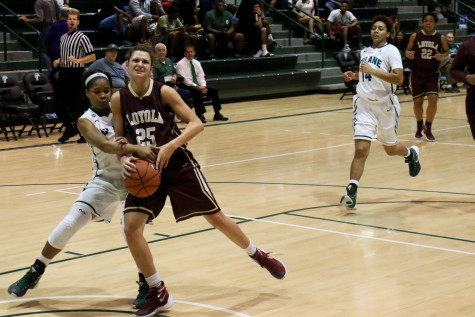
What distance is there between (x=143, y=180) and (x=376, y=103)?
392 cm

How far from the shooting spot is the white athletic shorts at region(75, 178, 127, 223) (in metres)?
4.94

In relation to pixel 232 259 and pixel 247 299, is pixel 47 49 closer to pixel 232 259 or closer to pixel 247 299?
pixel 232 259

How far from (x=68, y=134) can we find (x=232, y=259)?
6.95 metres

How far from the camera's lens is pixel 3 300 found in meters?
4.90

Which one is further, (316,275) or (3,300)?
(316,275)

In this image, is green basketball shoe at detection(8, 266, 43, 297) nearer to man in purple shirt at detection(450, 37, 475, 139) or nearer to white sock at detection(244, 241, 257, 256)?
white sock at detection(244, 241, 257, 256)

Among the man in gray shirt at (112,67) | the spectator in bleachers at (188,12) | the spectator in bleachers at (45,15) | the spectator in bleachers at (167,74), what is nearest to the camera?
the man in gray shirt at (112,67)

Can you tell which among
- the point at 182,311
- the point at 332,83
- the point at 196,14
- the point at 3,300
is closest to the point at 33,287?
the point at 3,300

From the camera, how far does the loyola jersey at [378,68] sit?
25.0 feet

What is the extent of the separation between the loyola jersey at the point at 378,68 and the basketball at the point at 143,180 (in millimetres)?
3822

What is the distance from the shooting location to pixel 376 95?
7723mm

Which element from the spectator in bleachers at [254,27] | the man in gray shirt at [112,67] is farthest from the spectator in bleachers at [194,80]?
the spectator in bleachers at [254,27]

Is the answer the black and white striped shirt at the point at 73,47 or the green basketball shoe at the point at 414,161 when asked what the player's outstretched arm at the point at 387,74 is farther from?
the black and white striped shirt at the point at 73,47

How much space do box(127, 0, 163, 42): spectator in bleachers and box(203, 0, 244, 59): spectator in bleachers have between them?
4.15 ft
